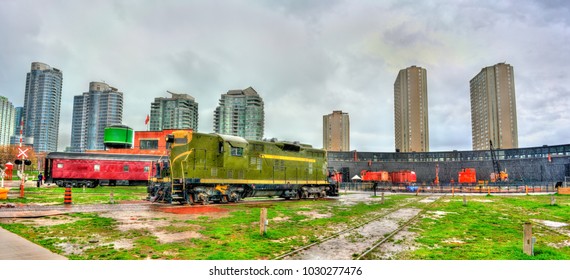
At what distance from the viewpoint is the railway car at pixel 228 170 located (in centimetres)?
1989

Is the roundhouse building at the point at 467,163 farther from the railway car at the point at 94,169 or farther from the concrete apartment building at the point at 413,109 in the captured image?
the concrete apartment building at the point at 413,109

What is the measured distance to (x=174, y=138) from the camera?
20359 millimetres

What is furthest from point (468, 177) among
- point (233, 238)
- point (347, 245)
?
point (233, 238)

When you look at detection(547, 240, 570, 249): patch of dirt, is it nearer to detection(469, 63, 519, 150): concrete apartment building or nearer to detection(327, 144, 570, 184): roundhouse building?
detection(327, 144, 570, 184): roundhouse building

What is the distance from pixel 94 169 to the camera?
3859 centimetres

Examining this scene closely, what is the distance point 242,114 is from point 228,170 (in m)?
141

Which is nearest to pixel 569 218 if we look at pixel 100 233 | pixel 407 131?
pixel 100 233

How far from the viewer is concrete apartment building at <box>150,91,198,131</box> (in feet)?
569

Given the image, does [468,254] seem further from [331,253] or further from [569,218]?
[569,218]

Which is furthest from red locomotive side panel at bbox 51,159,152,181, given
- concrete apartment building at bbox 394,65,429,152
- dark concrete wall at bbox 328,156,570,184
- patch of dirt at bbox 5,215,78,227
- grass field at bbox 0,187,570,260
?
concrete apartment building at bbox 394,65,429,152

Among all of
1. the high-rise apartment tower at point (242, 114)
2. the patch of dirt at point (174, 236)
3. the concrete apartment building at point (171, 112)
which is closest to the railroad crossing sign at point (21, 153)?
the patch of dirt at point (174, 236)

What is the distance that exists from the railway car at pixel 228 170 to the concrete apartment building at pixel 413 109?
12633 cm

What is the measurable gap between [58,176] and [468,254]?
43643 mm

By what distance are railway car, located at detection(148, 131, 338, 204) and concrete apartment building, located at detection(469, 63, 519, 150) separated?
4768 inches
